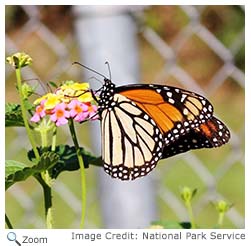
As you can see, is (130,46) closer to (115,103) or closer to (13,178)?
(115,103)

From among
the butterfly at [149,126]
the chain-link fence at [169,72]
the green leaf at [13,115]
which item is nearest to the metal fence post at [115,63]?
the chain-link fence at [169,72]

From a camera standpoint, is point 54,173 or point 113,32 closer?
point 54,173

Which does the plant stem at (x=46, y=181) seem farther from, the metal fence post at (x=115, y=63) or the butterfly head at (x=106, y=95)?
the metal fence post at (x=115, y=63)
